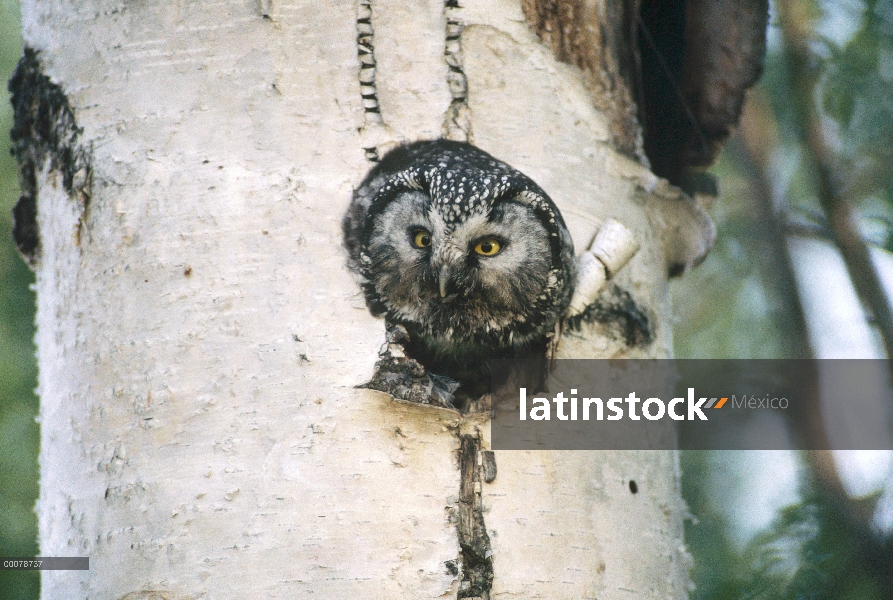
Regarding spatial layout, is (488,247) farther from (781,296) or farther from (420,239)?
(781,296)

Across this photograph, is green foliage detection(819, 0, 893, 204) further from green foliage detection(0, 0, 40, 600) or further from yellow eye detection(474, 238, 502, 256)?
green foliage detection(0, 0, 40, 600)

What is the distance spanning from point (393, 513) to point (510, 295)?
839mm

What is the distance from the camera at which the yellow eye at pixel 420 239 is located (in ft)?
6.93

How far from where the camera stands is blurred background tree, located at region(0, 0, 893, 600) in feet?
7.77

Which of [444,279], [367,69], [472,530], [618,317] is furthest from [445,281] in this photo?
[472,530]

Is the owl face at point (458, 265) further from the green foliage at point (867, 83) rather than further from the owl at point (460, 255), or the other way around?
the green foliage at point (867, 83)

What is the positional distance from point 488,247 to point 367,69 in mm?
566

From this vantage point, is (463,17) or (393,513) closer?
(393,513)

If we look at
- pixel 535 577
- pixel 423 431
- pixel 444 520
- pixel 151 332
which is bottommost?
pixel 535 577

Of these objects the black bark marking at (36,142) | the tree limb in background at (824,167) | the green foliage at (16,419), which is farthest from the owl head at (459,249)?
the green foliage at (16,419)

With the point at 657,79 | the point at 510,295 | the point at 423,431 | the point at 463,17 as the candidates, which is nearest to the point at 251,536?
the point at 423,431

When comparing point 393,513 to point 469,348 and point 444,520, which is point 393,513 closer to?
point 444,520

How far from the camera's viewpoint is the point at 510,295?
87.0 inches

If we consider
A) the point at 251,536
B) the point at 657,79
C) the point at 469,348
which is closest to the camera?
the point at 251,536
